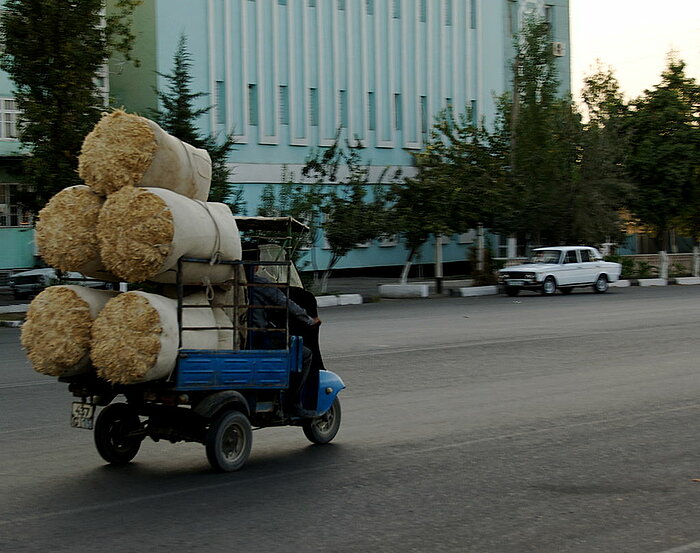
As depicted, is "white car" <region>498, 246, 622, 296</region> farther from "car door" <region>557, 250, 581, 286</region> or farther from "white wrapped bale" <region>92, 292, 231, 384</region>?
"white wrapped bale" <region>92, 292, 231, 384</region>

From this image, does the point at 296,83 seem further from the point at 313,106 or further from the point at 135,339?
the point at 135,339

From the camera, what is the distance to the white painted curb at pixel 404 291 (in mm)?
36906

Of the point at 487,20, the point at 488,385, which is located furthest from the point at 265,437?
the point at 487,20

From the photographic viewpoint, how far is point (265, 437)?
10.3 meters

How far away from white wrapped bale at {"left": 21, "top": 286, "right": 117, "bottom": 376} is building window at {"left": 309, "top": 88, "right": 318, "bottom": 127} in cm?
3975

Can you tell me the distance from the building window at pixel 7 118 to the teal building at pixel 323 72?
38 centimetres

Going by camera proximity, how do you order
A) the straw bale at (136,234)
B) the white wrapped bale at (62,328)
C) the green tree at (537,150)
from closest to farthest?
the straw bale at (136,234), the white wrapped bale at (62,328), the green tree at (537,150)

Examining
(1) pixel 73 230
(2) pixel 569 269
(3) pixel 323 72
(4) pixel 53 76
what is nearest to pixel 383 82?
(3) pixel 323 72

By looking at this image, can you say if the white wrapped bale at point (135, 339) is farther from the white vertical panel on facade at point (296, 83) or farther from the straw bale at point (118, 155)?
the white vertical panel on facade at point (296, 83)

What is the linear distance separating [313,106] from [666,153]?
16876mm

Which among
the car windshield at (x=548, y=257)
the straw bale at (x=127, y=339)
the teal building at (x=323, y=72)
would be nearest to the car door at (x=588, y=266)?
the car windshield at (x=548, y=257)

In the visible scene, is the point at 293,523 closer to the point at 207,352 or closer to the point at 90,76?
the point at 207,352

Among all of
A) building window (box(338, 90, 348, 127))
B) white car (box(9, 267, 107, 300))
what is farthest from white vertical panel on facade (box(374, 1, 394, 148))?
white car (box(9, 267, 107, 300))

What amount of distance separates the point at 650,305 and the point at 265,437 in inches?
873
